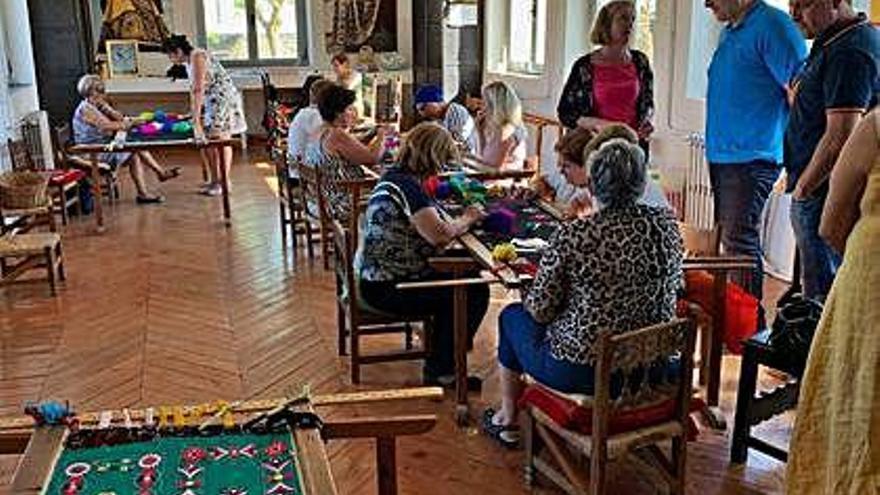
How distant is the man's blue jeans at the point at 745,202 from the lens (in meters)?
3.52

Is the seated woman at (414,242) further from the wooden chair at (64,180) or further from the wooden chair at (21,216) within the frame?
the wooden chair at (64,180)

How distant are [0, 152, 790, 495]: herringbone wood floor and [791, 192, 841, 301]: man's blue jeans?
491 mm

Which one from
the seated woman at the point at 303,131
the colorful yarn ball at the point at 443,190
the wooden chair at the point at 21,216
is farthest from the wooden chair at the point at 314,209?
the wooden chair at the point at 21,216

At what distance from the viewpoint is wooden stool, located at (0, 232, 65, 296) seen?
462 cm

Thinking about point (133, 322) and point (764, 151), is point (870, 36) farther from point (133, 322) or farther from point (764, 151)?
point (133, 322)

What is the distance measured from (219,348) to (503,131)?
179 cm

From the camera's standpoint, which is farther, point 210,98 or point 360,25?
point 360,25

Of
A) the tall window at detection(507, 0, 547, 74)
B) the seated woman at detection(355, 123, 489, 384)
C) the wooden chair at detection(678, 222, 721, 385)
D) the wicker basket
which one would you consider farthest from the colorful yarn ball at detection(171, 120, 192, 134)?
the wooden chair at detection(678, 222, 721, 385)

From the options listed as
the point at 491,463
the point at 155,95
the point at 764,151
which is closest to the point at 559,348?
the point at 491,463

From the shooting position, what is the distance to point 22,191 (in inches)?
204

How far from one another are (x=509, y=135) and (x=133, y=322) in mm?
2044

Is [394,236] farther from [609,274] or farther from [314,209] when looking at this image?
[314,209]

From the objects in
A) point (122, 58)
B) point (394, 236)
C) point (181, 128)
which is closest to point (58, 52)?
point (122, 58)

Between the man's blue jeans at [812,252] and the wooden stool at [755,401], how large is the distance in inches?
15.9
